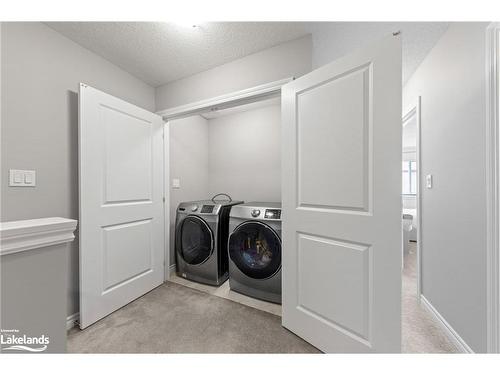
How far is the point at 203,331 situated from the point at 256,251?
0.76 metres

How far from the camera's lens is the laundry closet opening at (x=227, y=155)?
8.52ft

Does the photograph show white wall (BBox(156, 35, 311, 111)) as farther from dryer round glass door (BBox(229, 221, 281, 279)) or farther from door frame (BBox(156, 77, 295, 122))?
dryer round glass door (BBox(229, 221, 281, 279))

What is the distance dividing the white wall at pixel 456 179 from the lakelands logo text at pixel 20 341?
2.28 m

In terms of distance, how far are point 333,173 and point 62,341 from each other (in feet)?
5.26

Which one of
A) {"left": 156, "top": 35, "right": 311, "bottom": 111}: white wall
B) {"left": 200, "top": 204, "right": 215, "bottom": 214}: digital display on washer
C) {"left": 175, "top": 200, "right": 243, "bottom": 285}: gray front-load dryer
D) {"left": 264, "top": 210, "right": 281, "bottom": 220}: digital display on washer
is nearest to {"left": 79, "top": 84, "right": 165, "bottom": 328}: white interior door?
{"left": 175, "top": 200, "right": 243, "bottom": 285}: gray front-load dryer

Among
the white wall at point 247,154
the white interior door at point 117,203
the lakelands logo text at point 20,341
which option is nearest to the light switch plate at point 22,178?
the white interior door at point 117,203

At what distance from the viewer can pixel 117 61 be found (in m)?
1.80

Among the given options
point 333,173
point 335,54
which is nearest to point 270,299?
point 333,173

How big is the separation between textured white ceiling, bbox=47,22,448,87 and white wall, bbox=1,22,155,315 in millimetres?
179

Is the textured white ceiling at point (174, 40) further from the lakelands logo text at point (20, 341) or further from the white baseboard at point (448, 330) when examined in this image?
the white baseboard at point (448, 330)

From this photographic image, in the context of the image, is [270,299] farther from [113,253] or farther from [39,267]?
[39,267]

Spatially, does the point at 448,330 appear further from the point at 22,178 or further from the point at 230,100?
the point at 22,178

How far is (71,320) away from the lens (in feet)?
4.89

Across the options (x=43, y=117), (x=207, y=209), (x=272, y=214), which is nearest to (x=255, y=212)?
(x=272, y=214)
